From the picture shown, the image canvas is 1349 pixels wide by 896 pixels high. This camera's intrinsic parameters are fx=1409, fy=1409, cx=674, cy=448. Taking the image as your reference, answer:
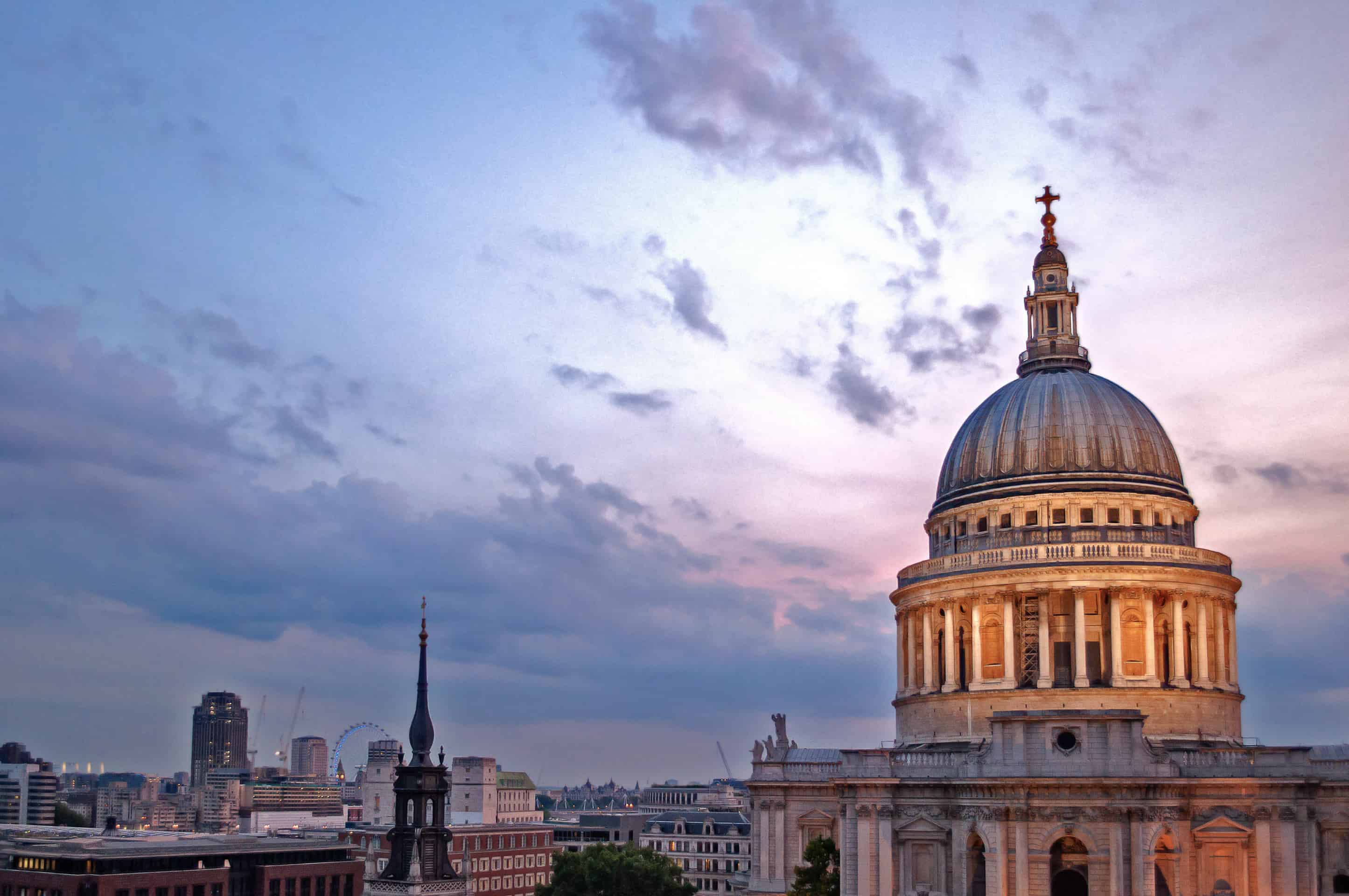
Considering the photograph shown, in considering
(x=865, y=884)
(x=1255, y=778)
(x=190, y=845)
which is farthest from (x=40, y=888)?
(x=1255, y=778)

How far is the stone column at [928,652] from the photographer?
90.4m

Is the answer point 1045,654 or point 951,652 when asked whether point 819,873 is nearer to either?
point 951,652

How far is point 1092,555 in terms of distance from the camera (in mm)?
85062

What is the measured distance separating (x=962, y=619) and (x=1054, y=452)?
12695 mm

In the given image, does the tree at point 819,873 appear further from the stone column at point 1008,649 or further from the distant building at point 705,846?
the distant building at point 705,846

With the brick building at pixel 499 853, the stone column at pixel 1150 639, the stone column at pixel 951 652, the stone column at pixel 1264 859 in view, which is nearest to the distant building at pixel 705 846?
the brick building at pixel 499 853

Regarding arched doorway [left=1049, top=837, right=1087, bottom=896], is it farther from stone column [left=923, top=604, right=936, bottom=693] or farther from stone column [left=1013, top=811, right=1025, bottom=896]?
stone column [left=923, top=604, right=936, bottom=693]

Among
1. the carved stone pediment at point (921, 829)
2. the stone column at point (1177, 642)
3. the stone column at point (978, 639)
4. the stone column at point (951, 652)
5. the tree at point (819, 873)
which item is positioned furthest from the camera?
the stone column at point (951, 652)

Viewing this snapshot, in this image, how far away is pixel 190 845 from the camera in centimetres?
14575

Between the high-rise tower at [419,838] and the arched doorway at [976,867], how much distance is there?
31026 millimetres

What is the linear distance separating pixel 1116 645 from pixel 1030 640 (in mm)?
5081

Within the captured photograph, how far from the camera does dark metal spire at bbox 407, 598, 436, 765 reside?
87375 millimetres

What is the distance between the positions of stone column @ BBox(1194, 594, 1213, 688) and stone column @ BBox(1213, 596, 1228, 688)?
0.71 m

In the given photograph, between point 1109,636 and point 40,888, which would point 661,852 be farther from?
point 1109,636
